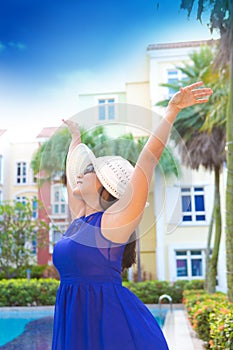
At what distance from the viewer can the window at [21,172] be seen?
15.6 metres

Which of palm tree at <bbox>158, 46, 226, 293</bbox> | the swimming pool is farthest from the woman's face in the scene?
palm tree at <bbox>158, 46, 226, 293</bbox>

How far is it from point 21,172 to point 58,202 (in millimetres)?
14573

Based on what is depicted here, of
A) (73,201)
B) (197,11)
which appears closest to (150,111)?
(73,201)

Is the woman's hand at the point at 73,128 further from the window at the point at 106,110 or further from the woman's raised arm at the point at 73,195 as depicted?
the window at the point at 106,110

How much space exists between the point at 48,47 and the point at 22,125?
40 cm

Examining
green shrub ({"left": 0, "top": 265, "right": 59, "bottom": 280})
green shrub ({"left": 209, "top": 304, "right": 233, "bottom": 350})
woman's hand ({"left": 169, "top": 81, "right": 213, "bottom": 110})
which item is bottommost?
green shrub ({"left": 0, "top": 265, "right": 59, "bottom": 280})

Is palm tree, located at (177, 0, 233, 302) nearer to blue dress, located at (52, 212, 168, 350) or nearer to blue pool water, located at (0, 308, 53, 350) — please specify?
blue dress, located at (52, 212, 168, 350)

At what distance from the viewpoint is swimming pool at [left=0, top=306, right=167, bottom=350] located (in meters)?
5.58

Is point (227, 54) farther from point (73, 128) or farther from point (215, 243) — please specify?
point (73, 128)

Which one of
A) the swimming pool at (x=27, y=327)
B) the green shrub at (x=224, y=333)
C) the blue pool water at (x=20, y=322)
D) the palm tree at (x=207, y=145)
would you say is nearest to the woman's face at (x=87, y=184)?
the green shrub at (x=224, y=333)

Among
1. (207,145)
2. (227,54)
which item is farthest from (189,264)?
(227,54)

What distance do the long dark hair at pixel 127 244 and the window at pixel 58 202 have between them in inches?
6.7

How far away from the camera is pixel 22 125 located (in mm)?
1597

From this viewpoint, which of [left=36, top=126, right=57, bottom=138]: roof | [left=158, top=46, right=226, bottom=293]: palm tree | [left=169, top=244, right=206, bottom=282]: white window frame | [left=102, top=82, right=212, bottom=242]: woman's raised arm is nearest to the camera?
[left=102, top=82, right=212, bottom=242]: woman's raised arm
